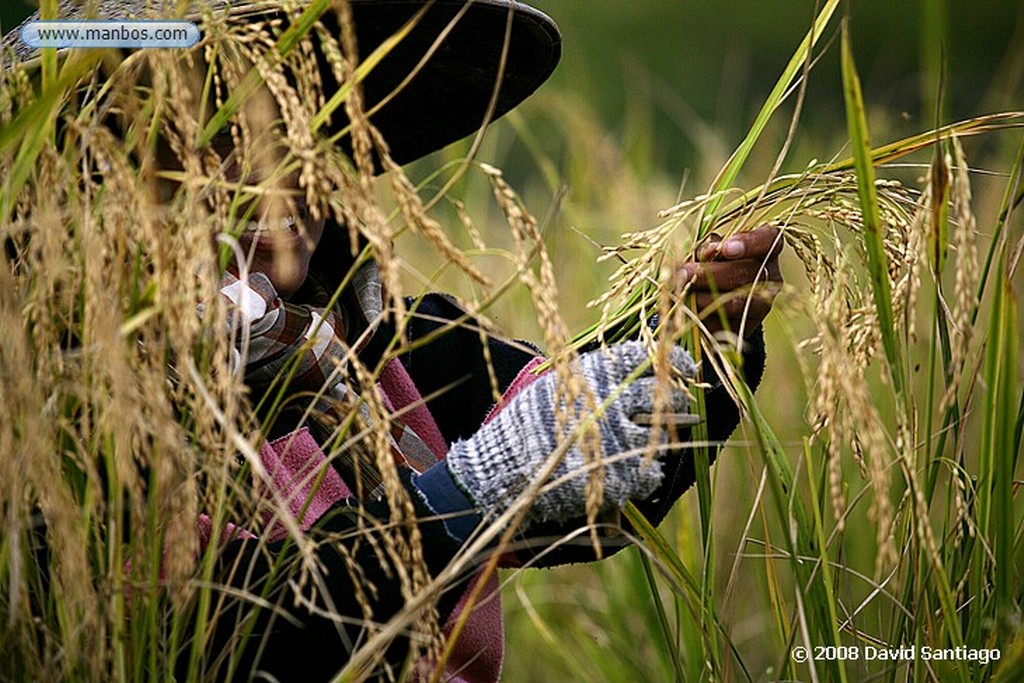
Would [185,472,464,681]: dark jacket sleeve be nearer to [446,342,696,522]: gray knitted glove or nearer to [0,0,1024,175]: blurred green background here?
[446,342,696,522]: gray knitted glove

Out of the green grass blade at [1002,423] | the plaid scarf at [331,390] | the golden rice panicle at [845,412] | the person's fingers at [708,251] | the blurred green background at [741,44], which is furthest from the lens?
the blurred green background at [741,44]

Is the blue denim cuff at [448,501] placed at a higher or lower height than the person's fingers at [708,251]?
lower

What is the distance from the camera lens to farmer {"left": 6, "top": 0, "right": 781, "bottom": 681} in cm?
95

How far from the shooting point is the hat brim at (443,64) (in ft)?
4.67

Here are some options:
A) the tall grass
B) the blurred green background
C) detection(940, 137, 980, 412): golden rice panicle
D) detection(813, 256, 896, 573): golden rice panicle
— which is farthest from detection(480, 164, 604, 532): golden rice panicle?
the blurred green background

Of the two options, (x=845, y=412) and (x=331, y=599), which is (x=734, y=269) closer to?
A: (x=845, y=412)

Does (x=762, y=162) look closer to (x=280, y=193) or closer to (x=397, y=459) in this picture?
(x=397, y=459)

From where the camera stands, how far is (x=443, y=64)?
1602mm

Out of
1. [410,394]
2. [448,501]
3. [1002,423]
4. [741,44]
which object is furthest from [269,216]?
[741,44]

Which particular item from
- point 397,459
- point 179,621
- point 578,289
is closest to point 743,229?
point 397,459

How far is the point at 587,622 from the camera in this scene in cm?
224

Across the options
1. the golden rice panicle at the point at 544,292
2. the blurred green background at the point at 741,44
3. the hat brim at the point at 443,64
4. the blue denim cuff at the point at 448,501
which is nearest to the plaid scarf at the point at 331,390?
the blue denim cuff at the point at 448,501

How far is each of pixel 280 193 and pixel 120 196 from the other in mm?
114

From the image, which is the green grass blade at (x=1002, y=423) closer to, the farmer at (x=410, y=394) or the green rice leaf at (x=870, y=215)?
the green rice leaf at (x=870, y=215)
